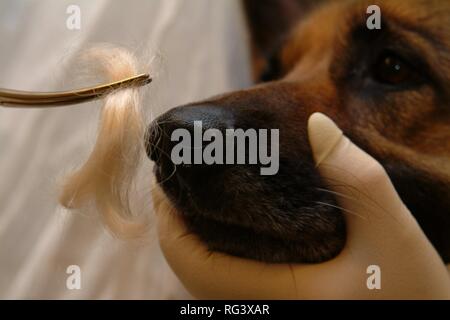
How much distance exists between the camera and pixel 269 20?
1.43m

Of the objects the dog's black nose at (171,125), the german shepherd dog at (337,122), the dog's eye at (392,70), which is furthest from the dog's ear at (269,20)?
the dog's black nose at (171,125)

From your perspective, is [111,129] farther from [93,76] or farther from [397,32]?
[397,32]

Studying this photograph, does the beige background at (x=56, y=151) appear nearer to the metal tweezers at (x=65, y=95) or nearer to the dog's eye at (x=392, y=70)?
the metal tweezers at (x=65, y=95)

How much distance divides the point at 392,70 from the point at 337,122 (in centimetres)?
12

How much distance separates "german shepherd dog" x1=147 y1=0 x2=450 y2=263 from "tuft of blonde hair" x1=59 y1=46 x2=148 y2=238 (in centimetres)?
3

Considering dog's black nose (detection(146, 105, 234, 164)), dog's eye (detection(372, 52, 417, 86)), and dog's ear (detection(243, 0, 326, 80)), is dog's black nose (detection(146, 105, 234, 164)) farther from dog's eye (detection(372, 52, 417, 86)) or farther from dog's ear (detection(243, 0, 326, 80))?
dog's ear (detection(243, 0, 326, 80))

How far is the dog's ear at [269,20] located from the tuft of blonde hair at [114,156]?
0.64 metres

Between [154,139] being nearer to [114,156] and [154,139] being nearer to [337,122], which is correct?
[114,156]

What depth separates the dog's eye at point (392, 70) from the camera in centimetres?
85

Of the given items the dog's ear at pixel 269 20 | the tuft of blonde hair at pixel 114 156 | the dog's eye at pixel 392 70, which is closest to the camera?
the tuft of blonde hair at pixel 114 156

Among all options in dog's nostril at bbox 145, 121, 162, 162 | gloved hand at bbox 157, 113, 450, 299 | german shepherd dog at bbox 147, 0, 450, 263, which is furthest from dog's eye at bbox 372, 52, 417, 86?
dog's nostril at bbox 145, 121, 162, 162

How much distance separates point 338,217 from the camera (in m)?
0.73

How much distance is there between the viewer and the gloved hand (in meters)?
0.68
